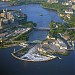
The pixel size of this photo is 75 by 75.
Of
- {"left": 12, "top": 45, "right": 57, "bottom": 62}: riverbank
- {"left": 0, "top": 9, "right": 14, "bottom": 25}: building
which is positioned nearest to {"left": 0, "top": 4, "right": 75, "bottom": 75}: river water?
{"left": 12, "top": 45, "right": 57, "bottom": 62}: riverbank

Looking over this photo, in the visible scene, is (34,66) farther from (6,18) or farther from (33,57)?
(6,18)

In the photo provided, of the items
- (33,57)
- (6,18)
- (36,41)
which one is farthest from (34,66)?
(6,18)

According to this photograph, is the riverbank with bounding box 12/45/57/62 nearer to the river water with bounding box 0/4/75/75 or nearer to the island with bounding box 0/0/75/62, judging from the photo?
the island with bounding box 0/0/75/62

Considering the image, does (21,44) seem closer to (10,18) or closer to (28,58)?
(28,58)

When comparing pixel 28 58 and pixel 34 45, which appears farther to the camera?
pixel 34 45

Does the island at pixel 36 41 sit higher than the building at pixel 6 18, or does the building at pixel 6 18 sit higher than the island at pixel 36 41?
the building at pixel 6 18

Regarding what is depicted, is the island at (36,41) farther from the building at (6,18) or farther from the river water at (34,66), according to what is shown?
the river water at (34,66)

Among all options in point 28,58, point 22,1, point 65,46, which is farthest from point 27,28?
point 22,1

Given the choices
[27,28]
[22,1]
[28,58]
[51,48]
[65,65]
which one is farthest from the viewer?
[22,1]

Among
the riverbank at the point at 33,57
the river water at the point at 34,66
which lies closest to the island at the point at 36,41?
the riverbank at the point at 33,57

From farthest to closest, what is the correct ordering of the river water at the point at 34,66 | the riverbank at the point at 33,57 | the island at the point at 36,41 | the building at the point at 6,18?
the building at the point at 6,18 < the island at the point at 36,41 < the riverbank at the point at 33,57 < the river water at the point at 34,66

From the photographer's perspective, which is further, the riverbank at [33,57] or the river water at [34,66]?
the riverbank at [33,57]
